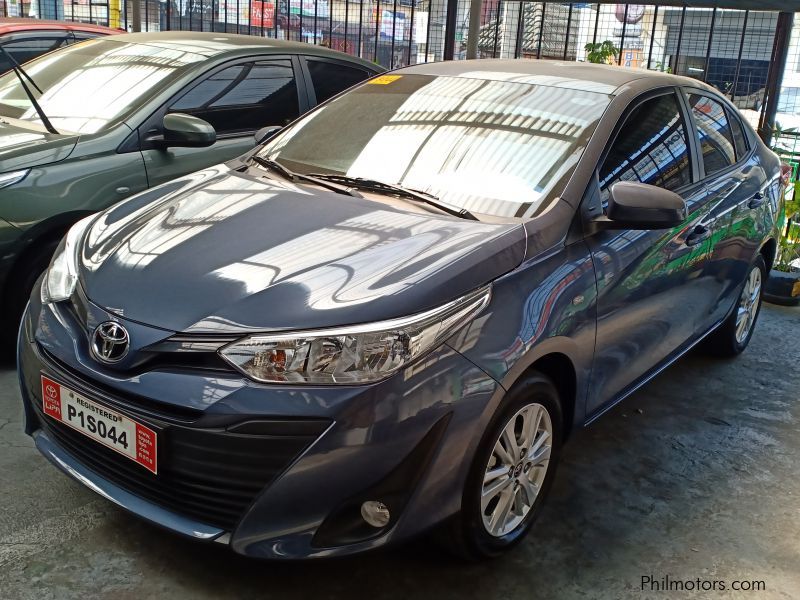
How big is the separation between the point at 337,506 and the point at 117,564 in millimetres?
761

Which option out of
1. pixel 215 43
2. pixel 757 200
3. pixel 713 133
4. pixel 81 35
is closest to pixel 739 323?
pixel 757 200

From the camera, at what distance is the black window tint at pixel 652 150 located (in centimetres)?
288

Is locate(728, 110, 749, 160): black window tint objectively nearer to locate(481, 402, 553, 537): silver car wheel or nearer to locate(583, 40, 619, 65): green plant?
locate(481, 402, 553, 537): silver car wheel

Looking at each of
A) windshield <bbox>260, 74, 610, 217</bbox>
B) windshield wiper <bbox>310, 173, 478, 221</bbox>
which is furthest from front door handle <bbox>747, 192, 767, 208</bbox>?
windshield wiper <bbox>310, 173, 478, 221</bbox>

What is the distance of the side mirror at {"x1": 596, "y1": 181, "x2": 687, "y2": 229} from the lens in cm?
263

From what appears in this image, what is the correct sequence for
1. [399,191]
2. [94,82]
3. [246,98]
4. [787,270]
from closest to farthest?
[399,191]
[94,82]
[246,98]
[787,270]

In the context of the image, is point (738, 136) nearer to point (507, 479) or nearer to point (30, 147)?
point (507, 479)

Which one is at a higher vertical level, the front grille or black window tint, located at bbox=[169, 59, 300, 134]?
black window tint, located at bbox=[169, 59, 300, 134]

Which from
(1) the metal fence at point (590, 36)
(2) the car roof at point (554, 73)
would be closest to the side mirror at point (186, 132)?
(2) the car roof at point (554, 73)

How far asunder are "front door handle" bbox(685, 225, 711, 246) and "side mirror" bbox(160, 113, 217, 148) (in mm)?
2124

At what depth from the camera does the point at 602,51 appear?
7.70m

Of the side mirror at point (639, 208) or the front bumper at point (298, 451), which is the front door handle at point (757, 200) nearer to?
the side mirror at point (639, 208)

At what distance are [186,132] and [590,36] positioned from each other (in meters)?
5.26

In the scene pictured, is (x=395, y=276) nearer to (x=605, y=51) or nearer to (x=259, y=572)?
(x=259, y=572)
